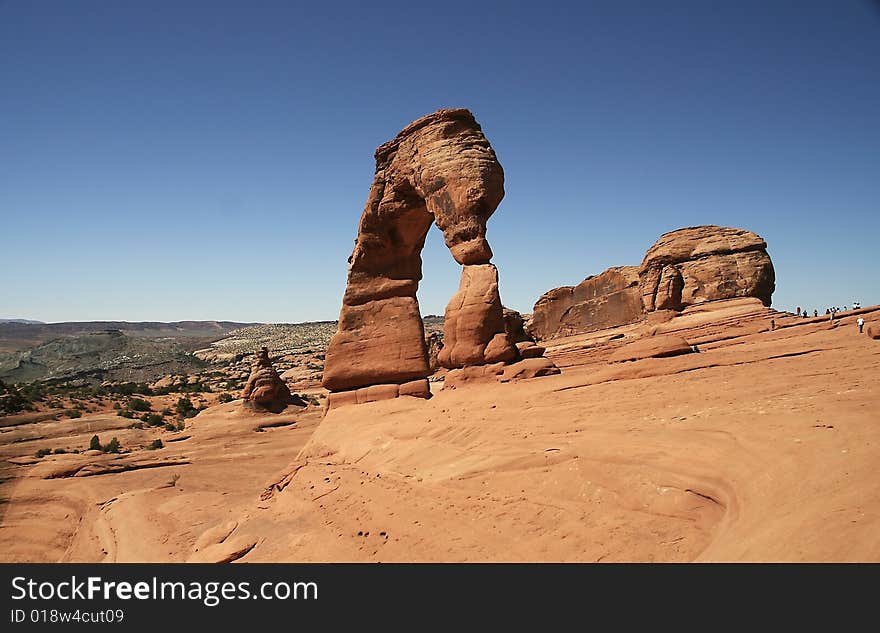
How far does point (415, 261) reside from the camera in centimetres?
1369

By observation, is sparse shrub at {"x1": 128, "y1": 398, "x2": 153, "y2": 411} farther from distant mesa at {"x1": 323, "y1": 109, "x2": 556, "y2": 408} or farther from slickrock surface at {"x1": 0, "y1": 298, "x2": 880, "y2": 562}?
distant mesa at {"x1": 323, "y1": 109, "x2": 556, "y2": 408}

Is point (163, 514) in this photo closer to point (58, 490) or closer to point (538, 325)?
point (58, 490)

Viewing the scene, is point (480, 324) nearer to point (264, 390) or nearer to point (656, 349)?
point (656, 349)

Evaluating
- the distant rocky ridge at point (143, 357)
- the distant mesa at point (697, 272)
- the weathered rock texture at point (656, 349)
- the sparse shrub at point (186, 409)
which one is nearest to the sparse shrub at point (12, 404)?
the sparse shrub at point (186, 409)

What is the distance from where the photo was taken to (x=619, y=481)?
16.7 ft

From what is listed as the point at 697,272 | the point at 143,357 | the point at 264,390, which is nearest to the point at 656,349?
the point at 697,272

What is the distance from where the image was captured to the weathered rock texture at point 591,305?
33312mm

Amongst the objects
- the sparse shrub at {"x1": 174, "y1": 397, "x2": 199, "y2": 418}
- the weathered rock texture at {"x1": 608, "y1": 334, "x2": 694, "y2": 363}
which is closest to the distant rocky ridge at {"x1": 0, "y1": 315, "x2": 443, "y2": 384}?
the sparse shrub at {"x1": 174, "y1": 397, "x2": 199, "y2": 418}

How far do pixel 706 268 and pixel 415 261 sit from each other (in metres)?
18.9

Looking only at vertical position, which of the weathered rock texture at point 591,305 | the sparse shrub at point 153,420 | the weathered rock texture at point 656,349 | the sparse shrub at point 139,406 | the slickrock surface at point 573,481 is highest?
the weathered rock texture at point 591,305

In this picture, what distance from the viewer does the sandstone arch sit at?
10.4 meters

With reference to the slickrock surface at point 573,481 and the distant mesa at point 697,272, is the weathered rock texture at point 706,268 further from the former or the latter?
the slickrock surface at point 573,481

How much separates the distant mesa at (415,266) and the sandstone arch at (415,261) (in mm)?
21

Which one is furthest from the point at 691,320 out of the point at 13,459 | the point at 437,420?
the point at 13,459
